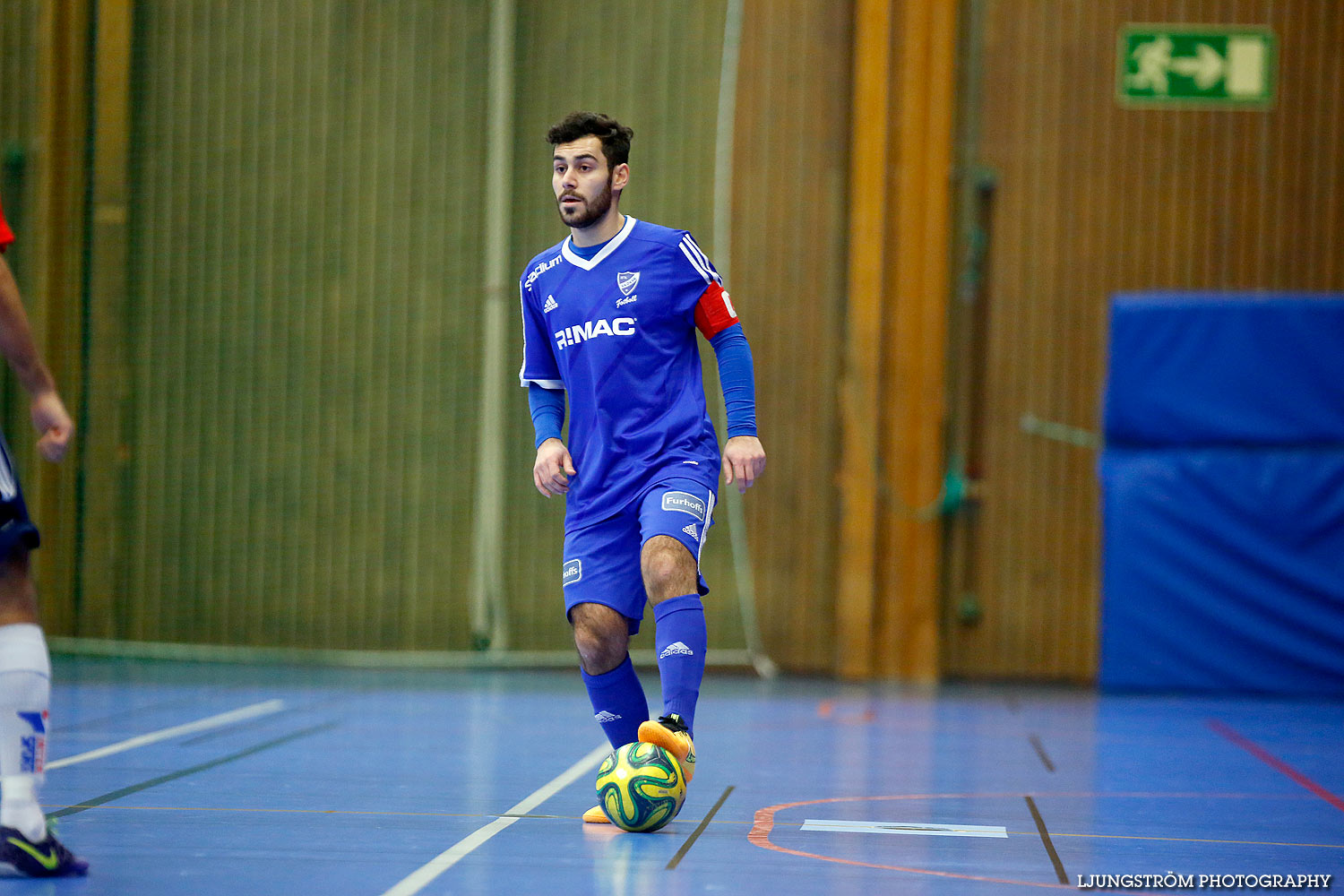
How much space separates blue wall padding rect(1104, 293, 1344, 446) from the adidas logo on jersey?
540 centimetres

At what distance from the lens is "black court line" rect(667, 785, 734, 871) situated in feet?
10.1

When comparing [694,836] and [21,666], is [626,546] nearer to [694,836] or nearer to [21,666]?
[694,836]

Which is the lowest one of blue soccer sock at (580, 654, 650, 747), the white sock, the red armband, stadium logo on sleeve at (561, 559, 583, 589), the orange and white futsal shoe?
the orange and white futsal shoe

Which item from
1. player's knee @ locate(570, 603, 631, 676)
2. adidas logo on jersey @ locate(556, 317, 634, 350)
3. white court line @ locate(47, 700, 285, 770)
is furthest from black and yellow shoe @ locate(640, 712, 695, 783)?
white court line @ locate(47, 700, 285, 770)

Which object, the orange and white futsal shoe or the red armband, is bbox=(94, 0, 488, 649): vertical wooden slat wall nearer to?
the red armband

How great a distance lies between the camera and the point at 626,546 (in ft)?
11.9

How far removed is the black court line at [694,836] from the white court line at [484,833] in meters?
0.45

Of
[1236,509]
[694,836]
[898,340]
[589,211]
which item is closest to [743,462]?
[589,211]

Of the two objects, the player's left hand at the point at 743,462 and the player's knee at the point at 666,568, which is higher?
the player's left hand at the point at 743,462

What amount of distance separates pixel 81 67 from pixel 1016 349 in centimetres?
616

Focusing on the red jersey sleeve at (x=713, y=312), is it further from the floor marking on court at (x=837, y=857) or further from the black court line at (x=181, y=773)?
the black court line at (x=181, y=773)

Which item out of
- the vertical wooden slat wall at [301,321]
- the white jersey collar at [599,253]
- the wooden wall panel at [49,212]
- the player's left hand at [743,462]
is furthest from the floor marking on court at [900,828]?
the wooden wall panel at [49,212]

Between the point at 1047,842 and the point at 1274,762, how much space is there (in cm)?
218

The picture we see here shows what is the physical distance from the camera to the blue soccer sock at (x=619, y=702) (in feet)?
12.2
